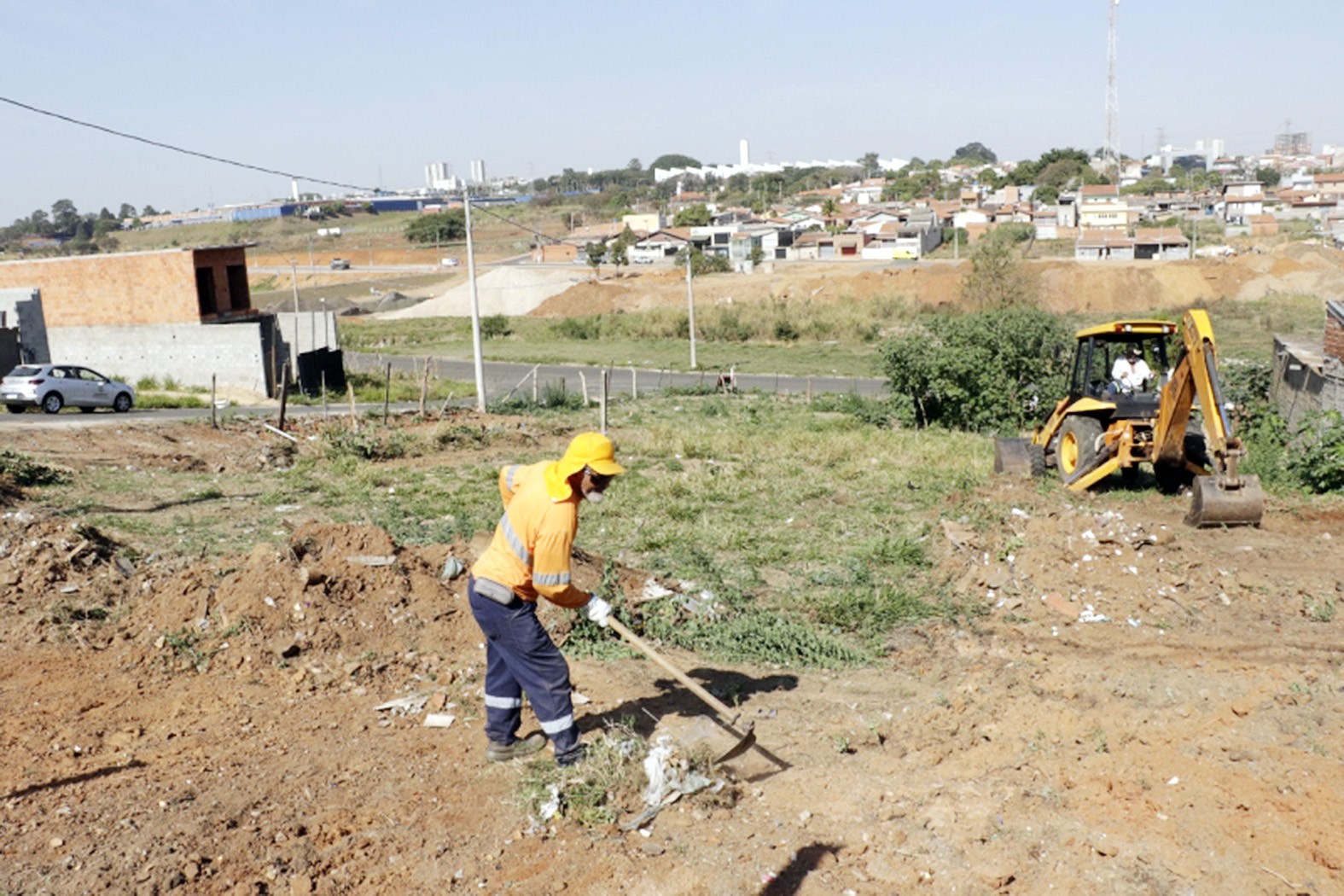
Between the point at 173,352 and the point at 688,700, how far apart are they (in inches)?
1297

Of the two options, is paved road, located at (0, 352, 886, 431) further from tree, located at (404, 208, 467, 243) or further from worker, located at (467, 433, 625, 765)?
tree, located at (404, 208, 467, 243)

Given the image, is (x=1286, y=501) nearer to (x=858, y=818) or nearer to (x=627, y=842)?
(x=858, y=818)

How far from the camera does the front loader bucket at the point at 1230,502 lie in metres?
11.6

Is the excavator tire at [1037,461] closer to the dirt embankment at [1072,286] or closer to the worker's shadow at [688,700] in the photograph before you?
the worker's shadow at [688,700]

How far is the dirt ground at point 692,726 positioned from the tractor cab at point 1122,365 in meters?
3.64

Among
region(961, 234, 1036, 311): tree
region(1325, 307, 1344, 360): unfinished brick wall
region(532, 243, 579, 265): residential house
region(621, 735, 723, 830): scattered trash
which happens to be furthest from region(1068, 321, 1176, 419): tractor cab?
region(532, 243, 579, 265): residential house

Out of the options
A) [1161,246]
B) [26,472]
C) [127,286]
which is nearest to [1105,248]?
[1161,246]

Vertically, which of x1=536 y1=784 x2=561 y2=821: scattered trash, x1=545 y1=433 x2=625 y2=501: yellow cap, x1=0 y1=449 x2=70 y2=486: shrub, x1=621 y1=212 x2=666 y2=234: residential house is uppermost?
x1=621 y1=212 x2=666 y2=234: residential house

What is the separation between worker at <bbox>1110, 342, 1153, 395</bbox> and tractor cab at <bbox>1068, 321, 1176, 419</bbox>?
1 cm

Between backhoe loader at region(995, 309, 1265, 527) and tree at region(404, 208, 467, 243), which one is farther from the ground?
tree at region(404, 208, 467, 243)

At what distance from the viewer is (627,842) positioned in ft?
18.3

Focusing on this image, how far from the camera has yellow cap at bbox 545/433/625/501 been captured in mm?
6152

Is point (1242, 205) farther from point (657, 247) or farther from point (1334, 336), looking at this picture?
point (1334, 336)

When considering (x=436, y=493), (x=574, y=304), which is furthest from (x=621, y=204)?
(x=436, y=493)
